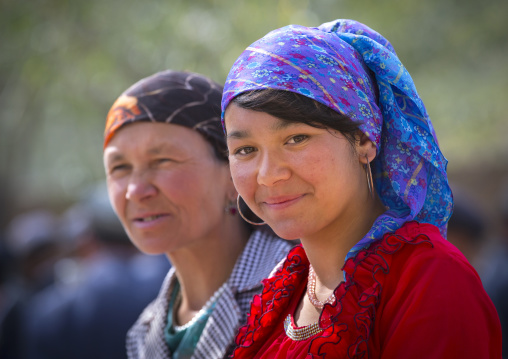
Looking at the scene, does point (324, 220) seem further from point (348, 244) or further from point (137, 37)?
point (137, 37)

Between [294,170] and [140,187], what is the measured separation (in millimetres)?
1065

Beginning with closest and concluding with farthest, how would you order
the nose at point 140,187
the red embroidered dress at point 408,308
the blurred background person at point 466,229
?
the red embroidered dress at point 408,308, the nose at point 140,187, the blurred background person at point 466,229

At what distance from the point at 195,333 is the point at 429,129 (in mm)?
1416

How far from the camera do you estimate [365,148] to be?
80.6 inches

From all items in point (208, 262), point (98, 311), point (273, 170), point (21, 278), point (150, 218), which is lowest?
point (21, 278)

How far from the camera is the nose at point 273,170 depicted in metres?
1.96

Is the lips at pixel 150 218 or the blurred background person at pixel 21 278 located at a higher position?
the lips at pixel 150 218

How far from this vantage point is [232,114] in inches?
80.9

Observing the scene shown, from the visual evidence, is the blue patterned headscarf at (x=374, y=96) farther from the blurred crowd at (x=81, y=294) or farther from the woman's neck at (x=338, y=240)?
the blurred crowd at (x=81, y=294)

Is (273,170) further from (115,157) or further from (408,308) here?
(115,157)

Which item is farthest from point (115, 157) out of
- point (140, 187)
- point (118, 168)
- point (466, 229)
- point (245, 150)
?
Answer: point (466, 229)

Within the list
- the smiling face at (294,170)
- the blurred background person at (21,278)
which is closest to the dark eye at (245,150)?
the smiling face at (294,170)

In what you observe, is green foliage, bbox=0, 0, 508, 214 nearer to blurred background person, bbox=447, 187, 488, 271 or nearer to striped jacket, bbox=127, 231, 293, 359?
blurred background person, bbox=447, 187, 488, 271

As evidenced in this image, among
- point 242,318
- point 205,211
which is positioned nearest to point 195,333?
point 242,318
